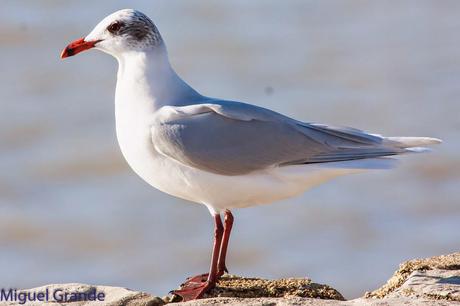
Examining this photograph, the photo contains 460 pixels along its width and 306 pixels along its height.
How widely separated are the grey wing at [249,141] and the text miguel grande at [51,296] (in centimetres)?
81

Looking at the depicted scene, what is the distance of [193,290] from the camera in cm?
539

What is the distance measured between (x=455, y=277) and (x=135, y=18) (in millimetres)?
2100

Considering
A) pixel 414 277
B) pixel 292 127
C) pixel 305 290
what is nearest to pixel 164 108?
pixel 292 127

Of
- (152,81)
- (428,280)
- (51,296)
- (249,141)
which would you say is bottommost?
(428,280)

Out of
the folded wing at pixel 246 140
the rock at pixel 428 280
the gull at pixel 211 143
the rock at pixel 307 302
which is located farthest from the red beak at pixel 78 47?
the rock at pixel 428 280

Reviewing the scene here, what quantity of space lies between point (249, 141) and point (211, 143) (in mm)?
221

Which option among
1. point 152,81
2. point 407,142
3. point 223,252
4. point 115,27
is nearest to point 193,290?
point 223,252

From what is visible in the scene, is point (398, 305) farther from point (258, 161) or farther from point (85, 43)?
point (85, 43)

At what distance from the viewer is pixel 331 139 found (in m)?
5.70

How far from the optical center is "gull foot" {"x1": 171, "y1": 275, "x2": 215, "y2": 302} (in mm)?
5270

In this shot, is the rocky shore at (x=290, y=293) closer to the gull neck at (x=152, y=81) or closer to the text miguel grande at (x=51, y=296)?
the text miguel grande at (x=51, y=296)

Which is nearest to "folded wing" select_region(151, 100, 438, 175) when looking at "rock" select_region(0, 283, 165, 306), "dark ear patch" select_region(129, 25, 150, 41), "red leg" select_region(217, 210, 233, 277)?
"red leg" select_region(217, 210, 233, 277)

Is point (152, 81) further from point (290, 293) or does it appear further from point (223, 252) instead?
point (290, 293)

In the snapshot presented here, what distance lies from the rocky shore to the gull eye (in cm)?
140
